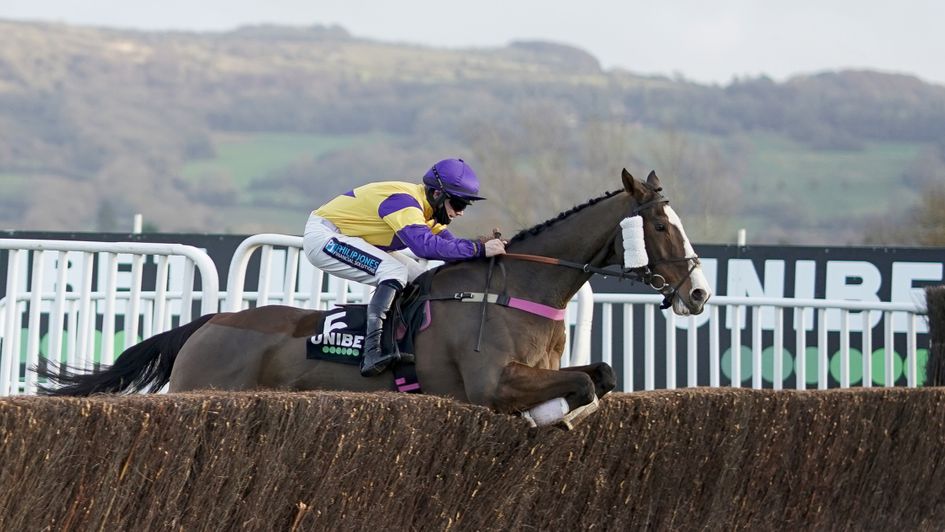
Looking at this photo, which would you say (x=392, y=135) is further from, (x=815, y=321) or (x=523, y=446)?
(x=523, y=446)

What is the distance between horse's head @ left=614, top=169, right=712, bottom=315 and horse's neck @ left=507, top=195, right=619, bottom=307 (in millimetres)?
156

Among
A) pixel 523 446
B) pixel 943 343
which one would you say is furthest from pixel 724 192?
pixel 523 446

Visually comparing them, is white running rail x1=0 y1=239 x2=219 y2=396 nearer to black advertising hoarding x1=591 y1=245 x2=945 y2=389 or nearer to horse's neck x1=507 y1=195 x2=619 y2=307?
horse's neck x1=507 y1=195 x2=619 y2=307

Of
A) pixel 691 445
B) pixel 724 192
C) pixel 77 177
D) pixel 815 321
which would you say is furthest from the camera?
pixel 77 177

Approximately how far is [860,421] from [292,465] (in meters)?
3.01

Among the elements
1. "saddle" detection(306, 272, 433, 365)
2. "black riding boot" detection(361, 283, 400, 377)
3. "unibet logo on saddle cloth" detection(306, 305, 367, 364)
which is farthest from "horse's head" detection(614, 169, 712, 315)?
"unibet logo on saddle cloth" detection(306, 305, 367, 364)

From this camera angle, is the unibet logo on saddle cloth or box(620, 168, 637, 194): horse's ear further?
the unibet logo on saddle cloth

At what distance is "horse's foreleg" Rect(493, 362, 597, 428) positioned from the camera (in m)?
4.64

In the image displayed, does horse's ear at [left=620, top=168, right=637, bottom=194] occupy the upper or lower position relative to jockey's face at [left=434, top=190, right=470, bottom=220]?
upper

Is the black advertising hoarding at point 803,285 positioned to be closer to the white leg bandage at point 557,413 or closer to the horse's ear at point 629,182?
the horse's ear at point 629,182

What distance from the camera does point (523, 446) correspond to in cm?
437

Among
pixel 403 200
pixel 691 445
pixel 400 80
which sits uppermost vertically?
pixel 400 80

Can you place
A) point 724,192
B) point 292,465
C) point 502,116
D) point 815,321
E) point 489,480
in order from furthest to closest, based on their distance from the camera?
point 502,116, point 724,192, point 815,321, point 489,480, point 292,465

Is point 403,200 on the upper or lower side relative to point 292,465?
upper
